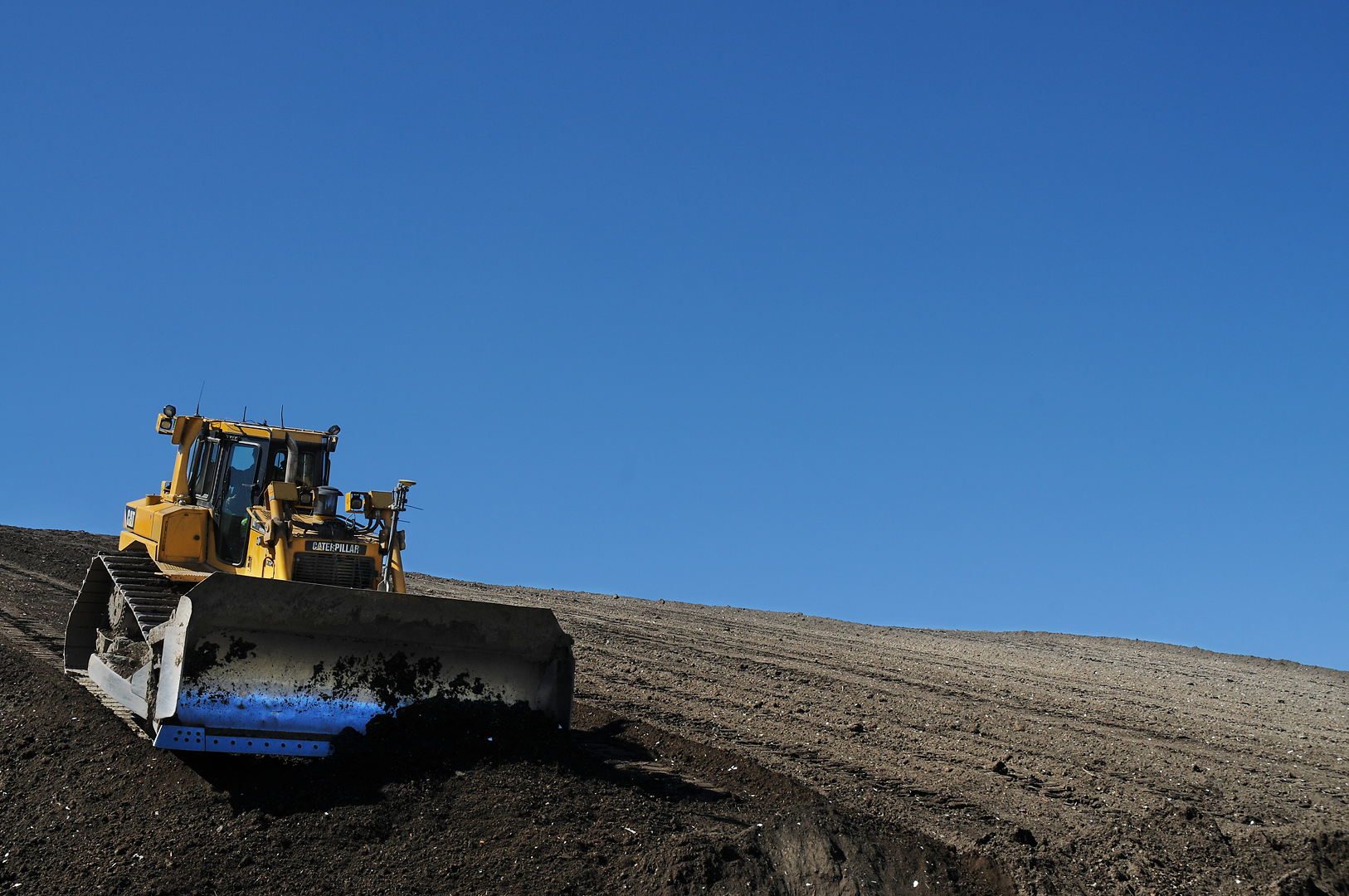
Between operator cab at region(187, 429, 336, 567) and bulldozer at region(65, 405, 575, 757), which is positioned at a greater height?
operator cab at region(187, 429, 336, 567)

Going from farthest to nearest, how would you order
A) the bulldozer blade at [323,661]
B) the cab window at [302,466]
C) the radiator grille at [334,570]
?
the cab window at [302,466], the radiator grille at [334,570], the bulldozer blade at [323,661]

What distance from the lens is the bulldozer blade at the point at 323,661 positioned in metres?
6.82

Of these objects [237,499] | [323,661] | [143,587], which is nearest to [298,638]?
[323,661]

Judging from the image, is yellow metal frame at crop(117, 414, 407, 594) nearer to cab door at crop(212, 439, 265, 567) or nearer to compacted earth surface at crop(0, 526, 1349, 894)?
cab door at crop(212, 439, 265, 567)

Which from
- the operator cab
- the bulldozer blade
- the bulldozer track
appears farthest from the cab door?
the bulldozer blade

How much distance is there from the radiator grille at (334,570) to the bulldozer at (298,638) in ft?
0.03

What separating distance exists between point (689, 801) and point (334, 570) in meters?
4.26

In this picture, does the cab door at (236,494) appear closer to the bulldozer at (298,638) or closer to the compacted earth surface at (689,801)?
the bulldozer at (298,638)

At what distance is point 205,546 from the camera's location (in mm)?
10312

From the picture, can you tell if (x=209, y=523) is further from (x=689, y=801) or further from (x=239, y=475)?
(x=689, y=801)

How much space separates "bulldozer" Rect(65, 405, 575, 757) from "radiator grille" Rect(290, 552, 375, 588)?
1cm

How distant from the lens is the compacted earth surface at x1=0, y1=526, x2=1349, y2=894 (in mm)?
5602

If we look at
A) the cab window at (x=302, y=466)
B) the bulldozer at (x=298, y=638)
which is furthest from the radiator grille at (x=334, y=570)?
the cab window at (x=302, y=466)

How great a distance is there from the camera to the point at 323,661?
7.20 m
